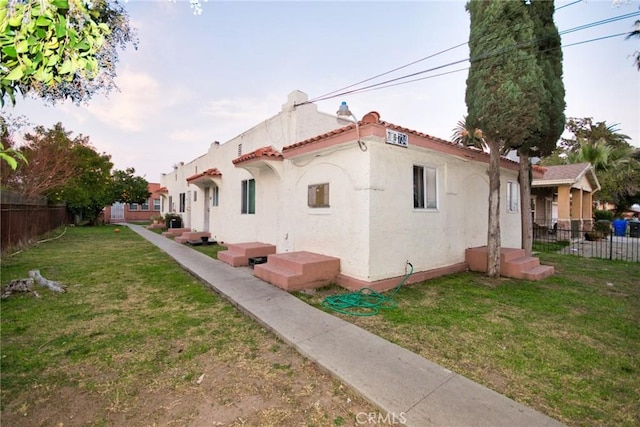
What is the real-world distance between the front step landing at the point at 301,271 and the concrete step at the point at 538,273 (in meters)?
5.24

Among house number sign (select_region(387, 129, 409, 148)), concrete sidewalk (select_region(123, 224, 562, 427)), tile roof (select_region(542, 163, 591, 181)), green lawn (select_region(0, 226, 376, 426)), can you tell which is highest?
tile roof (select_region(542, 163, 591, 181))

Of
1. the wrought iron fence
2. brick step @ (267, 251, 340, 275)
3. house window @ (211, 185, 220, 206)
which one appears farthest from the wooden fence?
the wrought iron fence

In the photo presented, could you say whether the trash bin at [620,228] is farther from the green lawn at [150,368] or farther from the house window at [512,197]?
the green lawn at [150,368]

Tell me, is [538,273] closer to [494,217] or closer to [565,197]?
[494,217]

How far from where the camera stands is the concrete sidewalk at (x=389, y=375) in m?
2.46

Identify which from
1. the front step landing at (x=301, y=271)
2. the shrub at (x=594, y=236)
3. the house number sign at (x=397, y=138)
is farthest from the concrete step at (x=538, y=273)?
the shrub at (x=594, y=236)

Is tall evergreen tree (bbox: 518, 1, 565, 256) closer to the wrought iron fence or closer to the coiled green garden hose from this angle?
the coiled green garden hose

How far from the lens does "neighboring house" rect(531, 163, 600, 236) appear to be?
16.1m

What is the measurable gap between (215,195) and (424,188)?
11.4m

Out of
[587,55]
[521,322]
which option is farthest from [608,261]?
[521,322]

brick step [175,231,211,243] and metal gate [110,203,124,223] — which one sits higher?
metal gate [110,203,124,223]

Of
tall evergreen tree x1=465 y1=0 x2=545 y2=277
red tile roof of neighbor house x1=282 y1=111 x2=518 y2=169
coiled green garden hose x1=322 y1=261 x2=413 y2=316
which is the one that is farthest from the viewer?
tall evergreen tree x1=465 y1=0 x2=545 y2=277

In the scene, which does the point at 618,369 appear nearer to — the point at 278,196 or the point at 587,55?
the point at 278,196

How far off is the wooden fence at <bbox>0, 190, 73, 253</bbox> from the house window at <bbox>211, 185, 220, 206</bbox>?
762 centimetres
